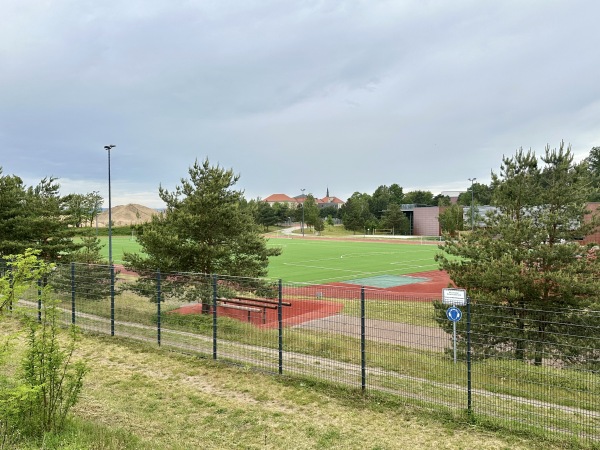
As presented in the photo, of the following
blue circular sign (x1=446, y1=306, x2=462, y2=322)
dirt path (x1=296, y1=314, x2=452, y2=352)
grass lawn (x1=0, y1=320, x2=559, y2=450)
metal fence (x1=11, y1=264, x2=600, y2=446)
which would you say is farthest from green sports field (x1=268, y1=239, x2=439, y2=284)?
grass lawn (x1=0, y1=320, x2=559, y2=450)

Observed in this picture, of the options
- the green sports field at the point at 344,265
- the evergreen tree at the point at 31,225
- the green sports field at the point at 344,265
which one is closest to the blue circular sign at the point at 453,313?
the evergreen tree at the point at 31,225

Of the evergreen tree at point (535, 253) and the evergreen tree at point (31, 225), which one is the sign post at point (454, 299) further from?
the evergreen tree at point (31, 225)

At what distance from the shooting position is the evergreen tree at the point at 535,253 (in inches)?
454

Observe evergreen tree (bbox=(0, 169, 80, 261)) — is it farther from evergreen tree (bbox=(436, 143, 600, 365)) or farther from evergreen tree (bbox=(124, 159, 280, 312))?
evergreen tree (bbox=(436, 143, 600, 365))

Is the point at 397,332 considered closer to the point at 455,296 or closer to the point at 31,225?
the point at 455,296

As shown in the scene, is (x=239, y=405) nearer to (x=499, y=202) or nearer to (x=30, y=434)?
(x=30, y=434)

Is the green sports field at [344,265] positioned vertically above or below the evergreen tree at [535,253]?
below

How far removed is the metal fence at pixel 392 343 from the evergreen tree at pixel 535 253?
301mm

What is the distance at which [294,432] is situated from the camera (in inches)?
256

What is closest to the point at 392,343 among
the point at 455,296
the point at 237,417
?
the point at 455,296

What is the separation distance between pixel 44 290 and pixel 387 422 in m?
5.45

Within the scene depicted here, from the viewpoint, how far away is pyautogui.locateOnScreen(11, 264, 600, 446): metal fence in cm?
713

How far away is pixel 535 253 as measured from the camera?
11.9 metres

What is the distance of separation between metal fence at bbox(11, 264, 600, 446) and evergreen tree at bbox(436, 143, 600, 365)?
11.9 inches
